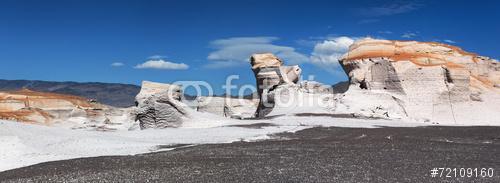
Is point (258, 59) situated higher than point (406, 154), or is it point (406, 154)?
point (258, 59)

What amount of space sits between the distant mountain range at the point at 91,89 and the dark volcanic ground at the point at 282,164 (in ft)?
445

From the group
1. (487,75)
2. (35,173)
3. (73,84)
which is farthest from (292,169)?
(73,84)

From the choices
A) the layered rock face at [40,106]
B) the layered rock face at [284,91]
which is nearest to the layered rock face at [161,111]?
the layered rock face at [284,91]

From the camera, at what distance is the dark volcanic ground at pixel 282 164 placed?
9859 mm

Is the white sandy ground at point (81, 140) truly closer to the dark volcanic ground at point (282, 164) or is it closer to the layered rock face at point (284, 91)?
the dark volcanic ground at point (282, 164)

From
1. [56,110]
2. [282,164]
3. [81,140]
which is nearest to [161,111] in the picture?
[81,140]

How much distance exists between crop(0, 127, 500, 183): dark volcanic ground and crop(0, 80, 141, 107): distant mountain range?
13573 cm

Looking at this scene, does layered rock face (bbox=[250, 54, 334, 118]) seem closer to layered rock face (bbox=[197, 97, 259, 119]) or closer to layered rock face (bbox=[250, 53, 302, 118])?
layered rock face (bbox=[250, 53, 302, 118])

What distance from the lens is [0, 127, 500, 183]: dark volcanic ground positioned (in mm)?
9859

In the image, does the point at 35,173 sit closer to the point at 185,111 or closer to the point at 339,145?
the point at 339,145

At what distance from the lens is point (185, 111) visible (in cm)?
2614

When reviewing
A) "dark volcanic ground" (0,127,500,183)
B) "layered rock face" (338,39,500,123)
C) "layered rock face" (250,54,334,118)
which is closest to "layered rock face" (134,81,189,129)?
"layered rock face" (250,54,334,118)

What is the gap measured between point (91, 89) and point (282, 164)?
16476 cm

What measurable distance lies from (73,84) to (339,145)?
16940cm
